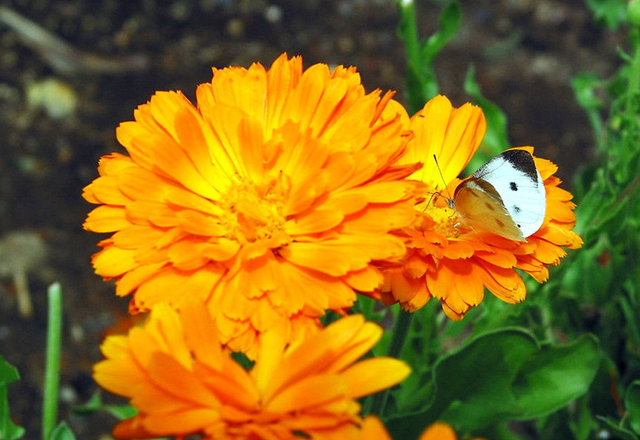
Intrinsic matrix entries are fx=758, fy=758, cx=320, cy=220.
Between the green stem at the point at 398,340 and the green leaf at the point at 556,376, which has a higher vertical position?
the green stem at the point at 398,340

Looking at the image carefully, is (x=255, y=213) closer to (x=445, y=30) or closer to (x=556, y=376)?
(x=556, y=376)

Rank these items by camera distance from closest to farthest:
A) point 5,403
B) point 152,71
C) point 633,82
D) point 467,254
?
point 467,254
point 5,403
point 633,82
point 152,71

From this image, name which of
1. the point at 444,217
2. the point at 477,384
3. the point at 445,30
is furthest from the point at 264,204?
the point at 445,30

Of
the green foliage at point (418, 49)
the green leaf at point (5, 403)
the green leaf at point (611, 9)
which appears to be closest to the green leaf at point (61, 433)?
the green leaf at point (5, 403)

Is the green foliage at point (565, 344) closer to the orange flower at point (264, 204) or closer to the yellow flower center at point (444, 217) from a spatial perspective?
the yellow flower center at point (444, 217)

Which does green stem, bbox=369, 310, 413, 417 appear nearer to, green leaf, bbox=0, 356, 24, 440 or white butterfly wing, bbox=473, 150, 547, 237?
white butterfly wing, bbox=473, 150, 547, 237

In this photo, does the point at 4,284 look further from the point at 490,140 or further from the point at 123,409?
the point at 490,140
